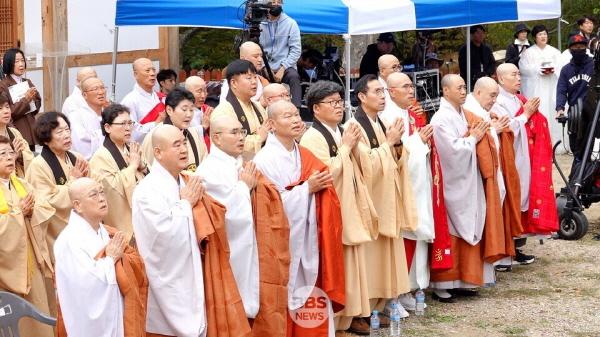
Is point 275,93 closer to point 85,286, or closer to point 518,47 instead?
point 85,286

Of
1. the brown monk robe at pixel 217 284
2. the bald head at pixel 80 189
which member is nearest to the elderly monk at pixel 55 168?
the bald head at pixel 80 189

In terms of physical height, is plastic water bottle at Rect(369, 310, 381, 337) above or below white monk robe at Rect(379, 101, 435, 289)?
below

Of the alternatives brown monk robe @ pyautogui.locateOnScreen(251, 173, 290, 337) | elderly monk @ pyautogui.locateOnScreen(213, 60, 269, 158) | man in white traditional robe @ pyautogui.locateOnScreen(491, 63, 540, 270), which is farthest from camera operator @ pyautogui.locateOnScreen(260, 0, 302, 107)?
brown monk robe @ pyautogui.locateOnScreen(251, 173, 290, 337)

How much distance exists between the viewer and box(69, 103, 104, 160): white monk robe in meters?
8.17

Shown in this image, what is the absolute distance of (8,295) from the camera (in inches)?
216

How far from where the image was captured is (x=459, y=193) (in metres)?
8.41

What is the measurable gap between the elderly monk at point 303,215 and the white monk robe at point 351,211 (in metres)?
0.27

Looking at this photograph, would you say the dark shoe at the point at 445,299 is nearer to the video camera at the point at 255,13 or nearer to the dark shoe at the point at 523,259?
the dark shoe at the point at 523,259

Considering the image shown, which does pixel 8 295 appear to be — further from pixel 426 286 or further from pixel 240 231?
pixel 426 286

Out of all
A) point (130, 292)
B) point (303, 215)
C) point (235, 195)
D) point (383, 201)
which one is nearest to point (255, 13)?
point (383, 201)

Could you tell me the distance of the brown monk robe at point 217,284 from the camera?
5.81 metres

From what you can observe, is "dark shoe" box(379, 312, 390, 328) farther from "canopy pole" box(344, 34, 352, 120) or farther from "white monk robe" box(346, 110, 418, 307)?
"canopy pole" box(344, 34, 352, 120)

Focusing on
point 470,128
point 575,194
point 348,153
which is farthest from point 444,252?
point 575,194

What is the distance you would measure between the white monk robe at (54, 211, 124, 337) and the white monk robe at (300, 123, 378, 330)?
6.42 feet
